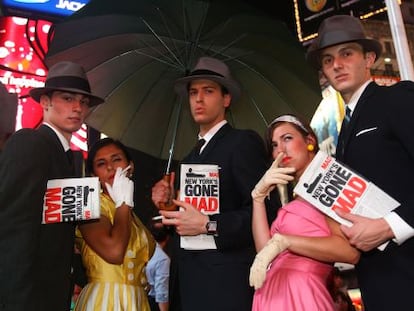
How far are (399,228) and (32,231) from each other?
1547 mm

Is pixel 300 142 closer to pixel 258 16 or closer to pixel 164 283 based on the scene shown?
pixel 258 16

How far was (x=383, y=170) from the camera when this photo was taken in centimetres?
198

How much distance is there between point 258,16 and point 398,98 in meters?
1.44

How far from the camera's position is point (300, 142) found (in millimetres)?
2553

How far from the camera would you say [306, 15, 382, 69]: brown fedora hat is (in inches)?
92.5

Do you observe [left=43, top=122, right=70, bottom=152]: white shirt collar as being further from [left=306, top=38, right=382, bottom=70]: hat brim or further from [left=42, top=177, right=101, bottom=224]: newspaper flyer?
[left=306, top=38, right=382, bottom=70]: hat brim

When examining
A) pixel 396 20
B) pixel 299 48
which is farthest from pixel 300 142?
pixel 396 20

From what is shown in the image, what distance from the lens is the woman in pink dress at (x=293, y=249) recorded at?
1991mm

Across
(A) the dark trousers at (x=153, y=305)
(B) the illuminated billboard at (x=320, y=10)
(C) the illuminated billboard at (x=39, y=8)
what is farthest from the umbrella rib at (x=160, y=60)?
(B) the illuminated billboard at (x=320, y=10)

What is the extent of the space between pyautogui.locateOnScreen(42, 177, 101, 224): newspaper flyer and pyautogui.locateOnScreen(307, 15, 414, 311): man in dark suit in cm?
118

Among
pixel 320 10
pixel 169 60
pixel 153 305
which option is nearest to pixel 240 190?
pixel 169 60

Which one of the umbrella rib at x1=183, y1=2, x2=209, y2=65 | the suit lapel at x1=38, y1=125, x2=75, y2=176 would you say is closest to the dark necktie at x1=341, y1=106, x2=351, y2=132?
the umbrella rib at x1=183, y1=2, x2=209, y2=65

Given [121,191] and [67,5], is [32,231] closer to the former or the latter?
[121,191]

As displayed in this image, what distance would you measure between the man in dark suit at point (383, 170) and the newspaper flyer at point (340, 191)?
2.1 inches
